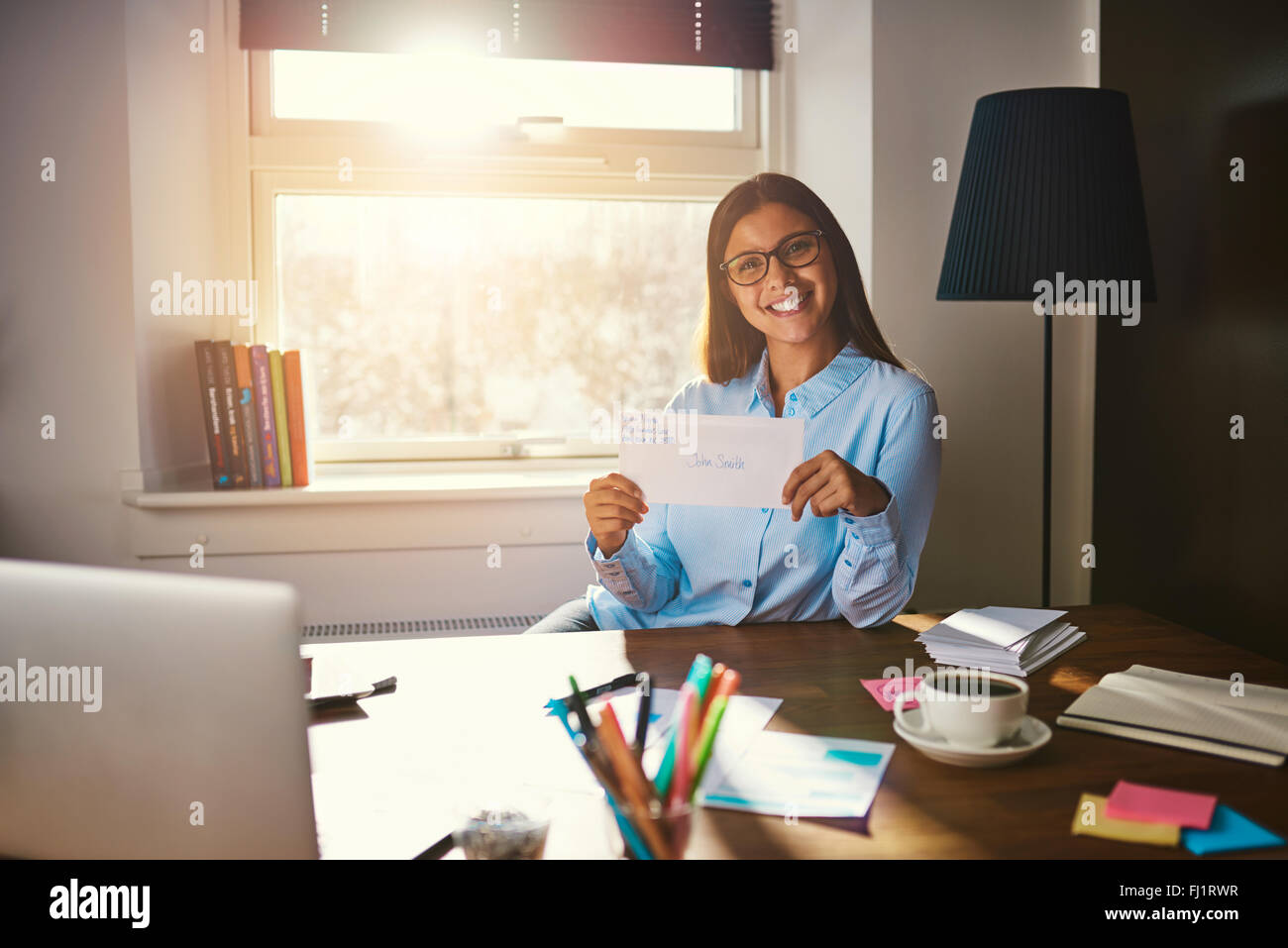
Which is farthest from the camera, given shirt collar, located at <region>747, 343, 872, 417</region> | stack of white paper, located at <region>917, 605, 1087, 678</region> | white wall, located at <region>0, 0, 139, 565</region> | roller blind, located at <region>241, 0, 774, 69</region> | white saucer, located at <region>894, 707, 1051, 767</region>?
roller blind, located at <region>241, 0, 774, 69</region>

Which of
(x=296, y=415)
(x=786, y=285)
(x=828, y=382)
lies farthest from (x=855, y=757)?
(x=296, y=415)

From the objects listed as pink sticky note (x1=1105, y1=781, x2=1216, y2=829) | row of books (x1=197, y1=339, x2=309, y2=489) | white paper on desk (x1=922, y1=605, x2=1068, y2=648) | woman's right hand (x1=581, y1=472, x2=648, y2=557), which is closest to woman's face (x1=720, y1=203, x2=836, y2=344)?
woman's right hand (x1=581, y1=472, x2=648, y2=557)

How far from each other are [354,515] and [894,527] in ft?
4.40

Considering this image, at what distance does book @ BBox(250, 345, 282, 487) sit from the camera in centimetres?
229

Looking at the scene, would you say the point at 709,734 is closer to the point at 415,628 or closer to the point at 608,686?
the point at 608,686

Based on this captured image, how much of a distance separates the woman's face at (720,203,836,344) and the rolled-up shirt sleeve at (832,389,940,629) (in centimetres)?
25

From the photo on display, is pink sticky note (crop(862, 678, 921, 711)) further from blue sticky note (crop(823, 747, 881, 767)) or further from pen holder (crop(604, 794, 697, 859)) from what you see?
pen holder (crop(604, 794, 697, 859))

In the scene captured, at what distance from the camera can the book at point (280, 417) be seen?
7.57 ft

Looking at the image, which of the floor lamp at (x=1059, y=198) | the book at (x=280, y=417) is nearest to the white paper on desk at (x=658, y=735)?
the floor lamp at (x=1059, y=198)

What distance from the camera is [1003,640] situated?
1.25 m

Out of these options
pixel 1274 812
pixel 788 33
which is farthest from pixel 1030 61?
pixel 1274 812

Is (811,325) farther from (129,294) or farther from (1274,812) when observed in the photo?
(129,294)

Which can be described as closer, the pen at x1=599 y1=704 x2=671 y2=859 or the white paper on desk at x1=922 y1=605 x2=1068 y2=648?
the pen at x1=599 y1=704 x2=671 y2=859

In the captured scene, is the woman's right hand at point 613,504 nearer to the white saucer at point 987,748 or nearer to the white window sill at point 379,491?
the white saucer at point 987,748
